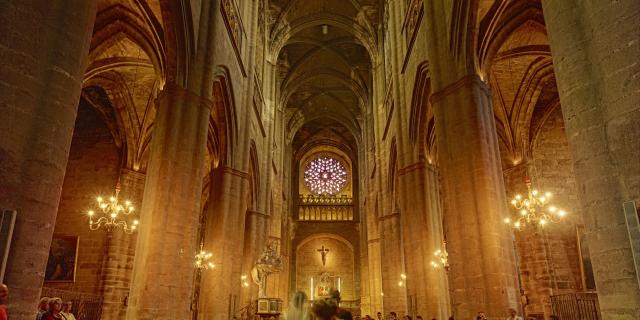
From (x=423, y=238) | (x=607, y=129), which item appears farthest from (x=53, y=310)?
(x=423, y=238)

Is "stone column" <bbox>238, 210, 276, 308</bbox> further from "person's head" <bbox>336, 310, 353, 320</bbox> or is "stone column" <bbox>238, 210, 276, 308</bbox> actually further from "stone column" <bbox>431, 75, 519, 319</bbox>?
"person's head" <bbox>336, 310, 353, 320</bbox>

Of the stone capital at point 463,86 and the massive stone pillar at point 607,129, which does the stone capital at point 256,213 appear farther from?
the massive stone pillar at point 607,129

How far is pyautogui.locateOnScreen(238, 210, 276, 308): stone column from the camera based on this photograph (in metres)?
19.8

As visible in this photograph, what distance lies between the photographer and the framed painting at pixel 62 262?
1680 centimetres

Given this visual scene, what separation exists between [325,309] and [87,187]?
17.5m

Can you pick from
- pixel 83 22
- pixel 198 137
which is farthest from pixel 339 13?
pixel 83 22

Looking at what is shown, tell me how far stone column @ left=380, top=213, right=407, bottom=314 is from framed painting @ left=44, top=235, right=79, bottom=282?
13537mm

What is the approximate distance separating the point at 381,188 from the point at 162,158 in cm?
1577

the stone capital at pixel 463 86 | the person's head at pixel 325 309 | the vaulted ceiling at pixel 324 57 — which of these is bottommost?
the person's head at pixel 325 309

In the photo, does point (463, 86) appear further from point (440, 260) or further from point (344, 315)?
point (344, 315)

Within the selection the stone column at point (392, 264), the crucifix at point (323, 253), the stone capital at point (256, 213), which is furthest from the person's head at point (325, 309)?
the crucifix at point (323, 253)

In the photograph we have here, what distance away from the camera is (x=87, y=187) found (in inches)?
706

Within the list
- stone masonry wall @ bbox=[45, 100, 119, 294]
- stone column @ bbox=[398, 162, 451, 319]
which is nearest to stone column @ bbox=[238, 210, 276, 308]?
stone masonry wall @ bbox=[45, 100, 119, 294]

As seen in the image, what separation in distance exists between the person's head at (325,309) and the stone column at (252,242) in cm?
1660
